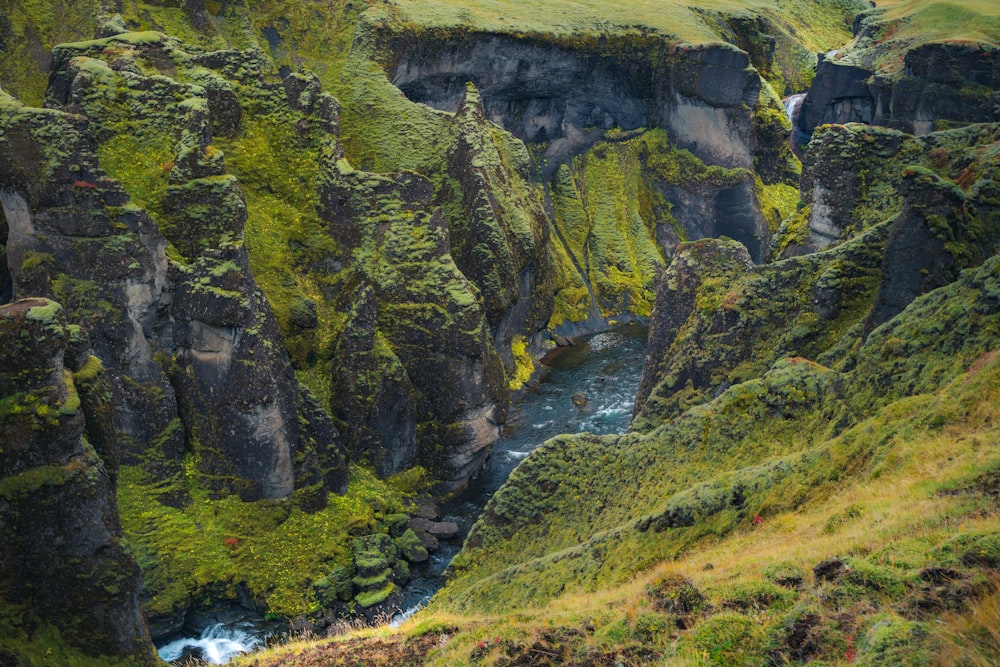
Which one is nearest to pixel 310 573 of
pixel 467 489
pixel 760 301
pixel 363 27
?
pixel 467 489

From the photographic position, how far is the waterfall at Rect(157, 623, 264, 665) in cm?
4312

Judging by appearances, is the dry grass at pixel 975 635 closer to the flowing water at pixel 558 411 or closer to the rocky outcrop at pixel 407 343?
the flowing water at pixel 558 411

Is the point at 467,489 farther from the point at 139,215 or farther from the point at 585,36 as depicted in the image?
the point at 585,36

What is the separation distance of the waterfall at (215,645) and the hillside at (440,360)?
1.41 m

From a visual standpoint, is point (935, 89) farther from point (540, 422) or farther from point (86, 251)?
point (86, 251)

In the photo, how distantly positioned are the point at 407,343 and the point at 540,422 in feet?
44.5

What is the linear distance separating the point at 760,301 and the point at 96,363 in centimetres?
3004

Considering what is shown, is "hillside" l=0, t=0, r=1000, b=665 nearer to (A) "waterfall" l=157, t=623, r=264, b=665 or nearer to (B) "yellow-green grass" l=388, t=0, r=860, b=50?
(B) "yellow-green grass" l=388, t=0, r=860, b=50

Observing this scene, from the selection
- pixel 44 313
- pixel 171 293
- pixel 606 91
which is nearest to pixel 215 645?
pixel 171 293

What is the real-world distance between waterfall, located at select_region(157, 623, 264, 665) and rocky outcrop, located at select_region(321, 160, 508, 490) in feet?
48.5

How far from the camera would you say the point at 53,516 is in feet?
99.0

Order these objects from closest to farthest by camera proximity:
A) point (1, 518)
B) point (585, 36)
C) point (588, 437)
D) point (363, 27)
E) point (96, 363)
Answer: point (1, 518) → point (96, 363) → point (588, 437) → point (363, 27) → point (585, 36)

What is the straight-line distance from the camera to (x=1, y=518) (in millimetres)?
29422

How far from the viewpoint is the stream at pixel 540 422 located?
4456 centimetres
